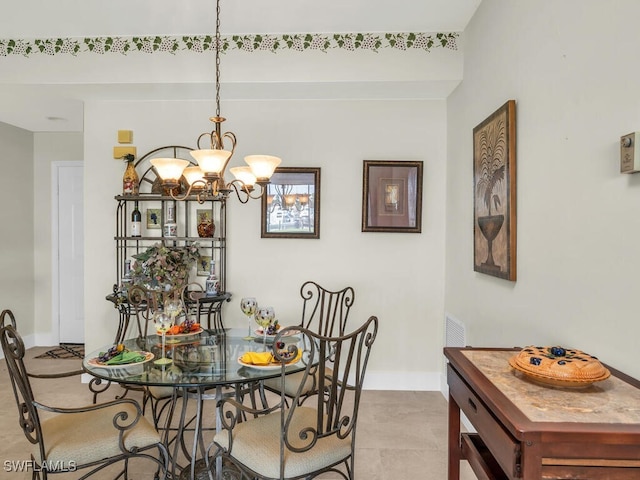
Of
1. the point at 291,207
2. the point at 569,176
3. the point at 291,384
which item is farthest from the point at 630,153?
the point at 291,207

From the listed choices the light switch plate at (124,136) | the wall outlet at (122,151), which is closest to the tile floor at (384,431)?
the wall outlet at (122,151)

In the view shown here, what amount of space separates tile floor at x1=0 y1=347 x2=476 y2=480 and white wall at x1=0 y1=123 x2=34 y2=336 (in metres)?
0.93

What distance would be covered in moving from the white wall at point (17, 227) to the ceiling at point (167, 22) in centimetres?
110

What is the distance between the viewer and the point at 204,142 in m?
3.80

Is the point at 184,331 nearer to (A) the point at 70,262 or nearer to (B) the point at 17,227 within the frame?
(A) the point at 70,262

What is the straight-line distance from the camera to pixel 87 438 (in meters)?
1.73

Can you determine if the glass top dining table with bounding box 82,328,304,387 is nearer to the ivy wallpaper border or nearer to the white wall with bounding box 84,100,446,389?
the white wall with bounding box 84,100,446,389

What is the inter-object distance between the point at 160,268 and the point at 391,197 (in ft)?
6.37

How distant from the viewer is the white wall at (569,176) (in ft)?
4.45

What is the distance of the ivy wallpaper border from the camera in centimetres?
319

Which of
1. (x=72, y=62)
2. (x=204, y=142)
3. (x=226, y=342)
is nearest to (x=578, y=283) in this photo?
(x=226, y=342)

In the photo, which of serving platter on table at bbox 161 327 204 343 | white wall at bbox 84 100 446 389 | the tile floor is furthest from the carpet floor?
serving platter on table at bbox 161 327 204 343

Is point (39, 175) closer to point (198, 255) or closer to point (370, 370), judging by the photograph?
point (198, 255)

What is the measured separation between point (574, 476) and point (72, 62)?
3.91 meters
